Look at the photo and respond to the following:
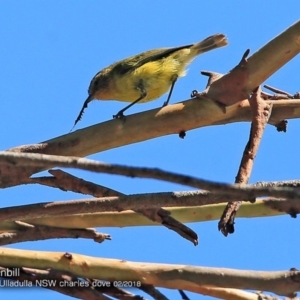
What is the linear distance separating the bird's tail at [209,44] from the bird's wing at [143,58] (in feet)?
0.32

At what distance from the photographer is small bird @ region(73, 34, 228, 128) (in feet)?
19.9

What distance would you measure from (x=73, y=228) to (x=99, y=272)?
44 centimetres

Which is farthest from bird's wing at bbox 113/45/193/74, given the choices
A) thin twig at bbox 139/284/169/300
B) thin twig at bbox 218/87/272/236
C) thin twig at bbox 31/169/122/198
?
thin twig at bbox 139/284/169/300

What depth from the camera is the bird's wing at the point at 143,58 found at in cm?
627

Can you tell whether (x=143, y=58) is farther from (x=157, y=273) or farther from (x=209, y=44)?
(x=157, y=273)

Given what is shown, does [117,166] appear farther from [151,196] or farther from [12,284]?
[12,284]

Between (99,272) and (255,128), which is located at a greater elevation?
(255,128)

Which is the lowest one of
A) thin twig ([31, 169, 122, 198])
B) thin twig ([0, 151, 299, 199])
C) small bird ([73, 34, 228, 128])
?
thin twig ([0, 151, 299, 199])

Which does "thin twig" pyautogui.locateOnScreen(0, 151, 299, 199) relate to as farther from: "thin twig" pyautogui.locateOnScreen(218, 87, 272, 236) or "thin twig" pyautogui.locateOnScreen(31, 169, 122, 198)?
"thin twig" pyautogui.locateOnScreen(31, 169, 122, 198)

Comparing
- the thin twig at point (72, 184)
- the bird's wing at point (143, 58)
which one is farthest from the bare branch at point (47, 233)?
the bird's wing at point (143, 58)

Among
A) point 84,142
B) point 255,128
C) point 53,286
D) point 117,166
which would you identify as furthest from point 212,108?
point 117,166

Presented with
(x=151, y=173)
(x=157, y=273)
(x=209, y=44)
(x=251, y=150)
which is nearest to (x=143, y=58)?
(x=209, y=44)

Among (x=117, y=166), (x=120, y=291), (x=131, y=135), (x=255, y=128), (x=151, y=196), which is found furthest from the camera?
(x=131, y=135)

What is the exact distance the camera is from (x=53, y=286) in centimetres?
297
